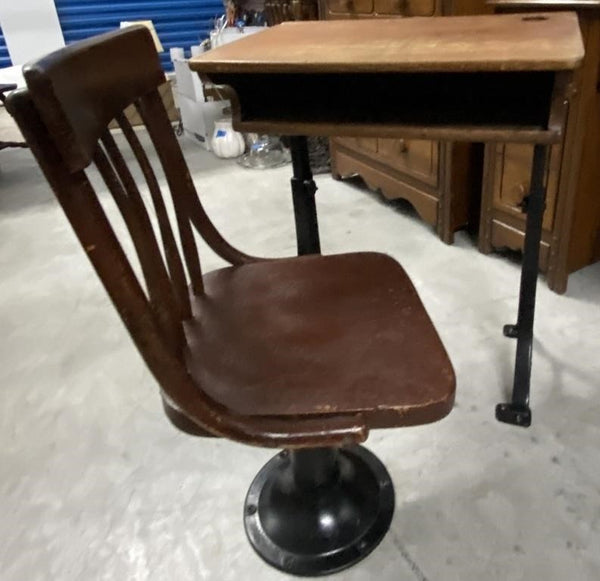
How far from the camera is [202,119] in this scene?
11.5 feet

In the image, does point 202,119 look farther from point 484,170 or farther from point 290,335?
point 290,335

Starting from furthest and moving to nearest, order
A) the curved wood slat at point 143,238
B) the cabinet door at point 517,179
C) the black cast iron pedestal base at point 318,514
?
the cabinet door at point 517,179 → the black cast iron pedestal base at point 318,514 → the curved wood slat at point 143,238

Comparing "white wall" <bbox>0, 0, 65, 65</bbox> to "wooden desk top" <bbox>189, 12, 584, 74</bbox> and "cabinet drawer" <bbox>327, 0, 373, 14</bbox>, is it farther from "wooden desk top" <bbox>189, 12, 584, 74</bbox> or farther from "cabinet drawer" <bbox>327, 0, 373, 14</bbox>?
"wooden desk top" <bbox>189, 12, 584, 74</bbox>

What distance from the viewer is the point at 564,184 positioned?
1.66m

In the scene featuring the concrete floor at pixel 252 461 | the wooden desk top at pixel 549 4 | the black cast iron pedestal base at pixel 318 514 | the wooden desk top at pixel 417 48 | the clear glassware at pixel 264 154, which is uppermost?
the wooden desk top at pixel 417 48

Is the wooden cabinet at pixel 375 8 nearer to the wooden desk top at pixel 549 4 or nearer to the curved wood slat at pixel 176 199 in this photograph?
the wooden desk top at pixel 549 4

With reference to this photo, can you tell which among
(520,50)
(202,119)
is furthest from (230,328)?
(202,119)

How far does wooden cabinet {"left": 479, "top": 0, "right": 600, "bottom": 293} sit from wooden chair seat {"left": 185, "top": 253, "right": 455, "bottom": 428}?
2.77 ft

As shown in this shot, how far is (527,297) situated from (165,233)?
0.79 m

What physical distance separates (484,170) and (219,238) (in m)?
1.16

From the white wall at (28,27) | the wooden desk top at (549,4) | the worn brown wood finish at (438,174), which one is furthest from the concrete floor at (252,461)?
the white wall at (28,27)

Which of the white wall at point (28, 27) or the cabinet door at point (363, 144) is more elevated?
the white wall at point (28, 27)

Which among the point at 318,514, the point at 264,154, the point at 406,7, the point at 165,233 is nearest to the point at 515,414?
the point at 318,514

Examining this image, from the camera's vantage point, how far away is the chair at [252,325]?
2.02 ft
